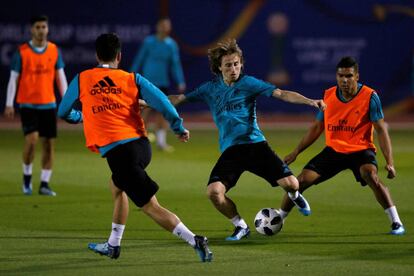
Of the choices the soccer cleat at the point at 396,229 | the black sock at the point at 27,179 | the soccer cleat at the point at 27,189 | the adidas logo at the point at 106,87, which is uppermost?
the adidas logo at the point at 106,87

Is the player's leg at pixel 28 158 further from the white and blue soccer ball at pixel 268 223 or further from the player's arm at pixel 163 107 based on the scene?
the player's arm at pixel 163 107

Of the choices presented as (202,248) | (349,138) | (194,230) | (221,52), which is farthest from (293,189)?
(202,248)

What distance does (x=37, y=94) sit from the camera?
49.8ft

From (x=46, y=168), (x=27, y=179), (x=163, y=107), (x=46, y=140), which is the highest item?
(x=163, y=107)

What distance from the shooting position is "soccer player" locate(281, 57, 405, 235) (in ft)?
37.9

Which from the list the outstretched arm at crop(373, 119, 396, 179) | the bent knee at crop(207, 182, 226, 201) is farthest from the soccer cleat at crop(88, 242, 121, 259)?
the outstretched arm at crop(373, 119, 396, 179)

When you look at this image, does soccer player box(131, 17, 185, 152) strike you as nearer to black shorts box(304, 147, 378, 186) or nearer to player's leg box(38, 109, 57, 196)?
player's leg box(38, 109, 57, 196)

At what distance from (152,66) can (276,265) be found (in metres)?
12.7

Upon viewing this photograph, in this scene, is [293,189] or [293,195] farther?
[293,195]

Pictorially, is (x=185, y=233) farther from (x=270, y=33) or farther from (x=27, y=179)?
(x=270, y=33)

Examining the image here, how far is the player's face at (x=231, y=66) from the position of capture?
35.6 feet

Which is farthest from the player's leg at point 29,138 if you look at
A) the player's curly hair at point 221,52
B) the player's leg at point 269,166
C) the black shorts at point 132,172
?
the black shorts at point 132,172

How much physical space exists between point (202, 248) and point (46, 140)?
19.7 feet

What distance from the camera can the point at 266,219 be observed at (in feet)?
36.8
